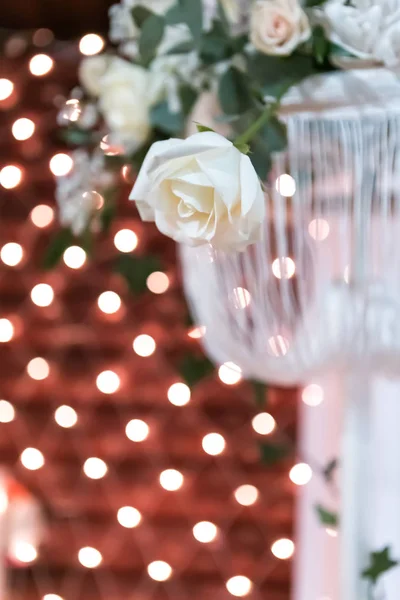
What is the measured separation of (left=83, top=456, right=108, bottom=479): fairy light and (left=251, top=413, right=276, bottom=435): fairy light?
1.14ft

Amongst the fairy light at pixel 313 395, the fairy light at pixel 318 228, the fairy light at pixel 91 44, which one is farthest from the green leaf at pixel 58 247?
the fairy light at pixel 91 44

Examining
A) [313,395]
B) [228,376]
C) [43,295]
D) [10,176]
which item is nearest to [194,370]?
[313,395]

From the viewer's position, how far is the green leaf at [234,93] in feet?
1.97

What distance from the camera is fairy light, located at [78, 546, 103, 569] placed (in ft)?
4.46

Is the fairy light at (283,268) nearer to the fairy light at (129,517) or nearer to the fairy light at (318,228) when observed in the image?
the fairy light at (318,228)

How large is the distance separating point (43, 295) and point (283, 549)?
78cm

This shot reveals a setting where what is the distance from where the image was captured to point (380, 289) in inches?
23.6

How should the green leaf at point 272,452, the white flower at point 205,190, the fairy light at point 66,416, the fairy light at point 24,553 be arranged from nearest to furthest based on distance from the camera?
the white flower at point 205,190 → the green leaf at point 272,452 → the fairy light at point 24,553 → the fairy light at point 66,416

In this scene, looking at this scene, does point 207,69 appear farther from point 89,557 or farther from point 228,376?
point 89,557

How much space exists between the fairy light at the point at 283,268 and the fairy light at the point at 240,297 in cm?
4

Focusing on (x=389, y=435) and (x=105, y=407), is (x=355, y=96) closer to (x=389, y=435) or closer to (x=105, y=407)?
(x=389, y=435)

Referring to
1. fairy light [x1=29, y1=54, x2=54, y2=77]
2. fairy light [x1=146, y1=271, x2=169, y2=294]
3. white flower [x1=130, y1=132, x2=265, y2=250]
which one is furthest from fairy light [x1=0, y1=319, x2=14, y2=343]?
white flower [x1=130, y1=132, x2=265, y2=250]

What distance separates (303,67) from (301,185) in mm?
109

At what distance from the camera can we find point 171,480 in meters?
1.37
